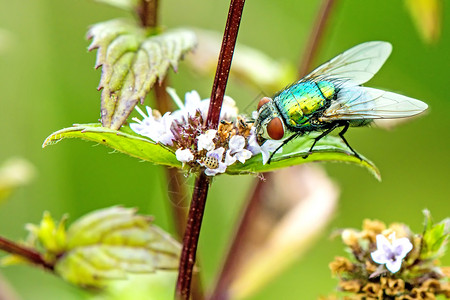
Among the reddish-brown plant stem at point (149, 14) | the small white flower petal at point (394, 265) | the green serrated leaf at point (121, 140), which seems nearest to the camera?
the green serrated leaf at point (121, 140)

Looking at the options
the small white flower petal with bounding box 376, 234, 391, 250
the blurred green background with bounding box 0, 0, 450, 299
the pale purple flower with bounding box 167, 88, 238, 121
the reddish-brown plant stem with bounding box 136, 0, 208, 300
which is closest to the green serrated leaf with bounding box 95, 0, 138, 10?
the reddish-brown plant stem with bounding box 136, 0, 208, 300

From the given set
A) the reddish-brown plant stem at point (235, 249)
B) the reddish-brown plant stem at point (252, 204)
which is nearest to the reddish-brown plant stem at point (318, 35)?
the reddish-brown plant stem at point (252, 204)

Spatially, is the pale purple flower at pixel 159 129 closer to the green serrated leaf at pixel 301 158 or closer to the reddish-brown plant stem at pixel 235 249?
the green serrated leaf at pixel 301 158

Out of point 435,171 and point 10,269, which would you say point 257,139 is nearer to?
point 10,269

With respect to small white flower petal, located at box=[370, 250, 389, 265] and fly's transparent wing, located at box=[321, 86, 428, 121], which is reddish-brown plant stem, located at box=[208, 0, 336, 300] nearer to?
fly's transparent wing, located at box=[321, 86, 428, 121]

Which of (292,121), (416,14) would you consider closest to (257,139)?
(292,121)

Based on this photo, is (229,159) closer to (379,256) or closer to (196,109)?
(196,109)
